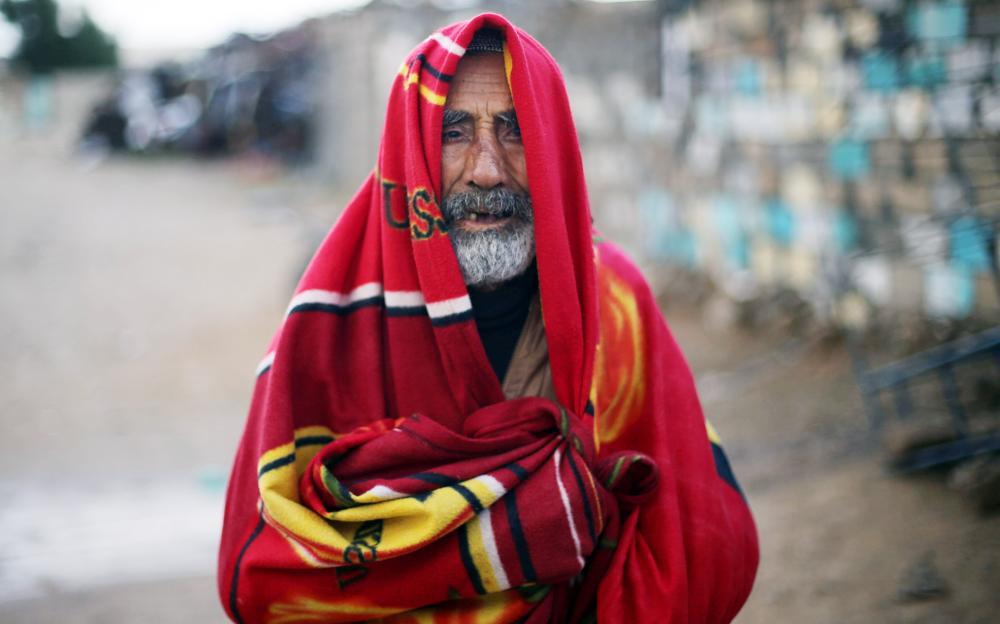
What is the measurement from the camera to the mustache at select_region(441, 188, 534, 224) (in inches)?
69.6

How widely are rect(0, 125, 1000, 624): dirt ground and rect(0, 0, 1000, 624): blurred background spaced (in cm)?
2

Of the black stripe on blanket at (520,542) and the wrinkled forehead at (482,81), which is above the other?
the wrinkled forehead at (482,81)

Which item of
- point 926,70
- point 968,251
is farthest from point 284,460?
point 926,70

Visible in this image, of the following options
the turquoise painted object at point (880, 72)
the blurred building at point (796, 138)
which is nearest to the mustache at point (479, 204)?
the blurred building at point (796, 138)

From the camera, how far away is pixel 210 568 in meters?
3.93

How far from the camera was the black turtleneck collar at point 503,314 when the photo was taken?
1.88 metres

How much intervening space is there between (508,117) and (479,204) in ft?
0.62

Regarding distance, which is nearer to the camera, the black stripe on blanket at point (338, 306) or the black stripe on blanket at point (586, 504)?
the black stripe on blanket at point (586, 504)

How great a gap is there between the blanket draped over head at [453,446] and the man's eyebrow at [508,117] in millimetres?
64

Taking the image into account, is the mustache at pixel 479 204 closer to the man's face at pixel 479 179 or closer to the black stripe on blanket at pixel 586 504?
the man's face at pixel 479 179

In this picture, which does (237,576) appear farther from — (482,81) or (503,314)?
(482,81)

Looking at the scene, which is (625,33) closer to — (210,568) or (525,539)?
(210,568)

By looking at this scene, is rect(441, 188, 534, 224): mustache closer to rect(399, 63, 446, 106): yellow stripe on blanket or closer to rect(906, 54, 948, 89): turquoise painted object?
rect(399, 63, 446, 106): yellow stripe on blanket

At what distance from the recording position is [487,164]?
1.75 meters
